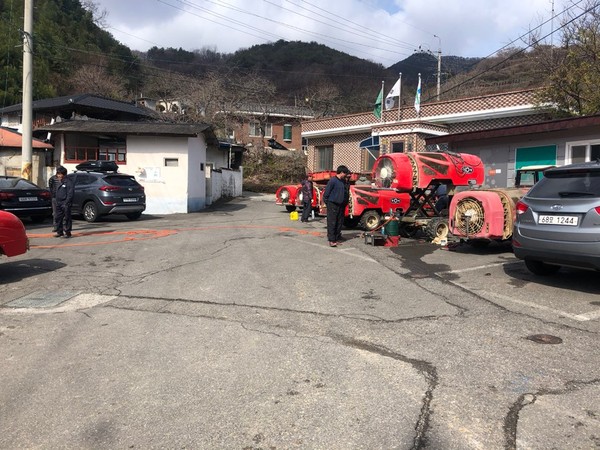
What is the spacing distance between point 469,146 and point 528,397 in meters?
14.8

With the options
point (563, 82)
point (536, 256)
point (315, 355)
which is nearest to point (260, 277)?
point (315, 355)

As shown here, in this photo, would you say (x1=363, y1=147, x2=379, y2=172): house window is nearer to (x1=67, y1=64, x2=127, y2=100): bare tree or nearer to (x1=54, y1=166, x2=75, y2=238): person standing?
(x1=54, y1=166, x2=75, y2=238): person standing

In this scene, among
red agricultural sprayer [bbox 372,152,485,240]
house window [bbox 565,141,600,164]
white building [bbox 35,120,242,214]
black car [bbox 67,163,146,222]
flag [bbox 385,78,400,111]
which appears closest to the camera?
red agricultural sprayer [bbox 372,152,485,240]

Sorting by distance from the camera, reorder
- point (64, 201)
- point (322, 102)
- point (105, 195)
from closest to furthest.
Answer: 1. point (64, 201)
2. point (105, 195)
3. point (322, 102)

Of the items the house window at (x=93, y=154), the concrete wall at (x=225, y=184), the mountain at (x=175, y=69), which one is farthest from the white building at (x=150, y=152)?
the mountain at (x=175, y=69)

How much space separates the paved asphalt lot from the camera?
3.12m

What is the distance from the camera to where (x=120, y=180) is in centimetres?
1648

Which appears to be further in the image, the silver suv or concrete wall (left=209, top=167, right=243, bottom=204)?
concrete wall (left=209, top=167, right=243, bottom=204)

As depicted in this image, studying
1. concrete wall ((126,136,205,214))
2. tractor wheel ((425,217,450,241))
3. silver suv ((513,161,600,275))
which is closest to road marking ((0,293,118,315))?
silver suv ((513,161,600,275))

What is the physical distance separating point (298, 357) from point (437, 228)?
812 centimetres

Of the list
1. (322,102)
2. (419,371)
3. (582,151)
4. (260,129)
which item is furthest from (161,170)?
(322,102)

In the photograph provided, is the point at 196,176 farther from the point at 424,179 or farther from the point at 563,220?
the point at 563,220

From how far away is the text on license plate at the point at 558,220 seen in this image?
620 cm

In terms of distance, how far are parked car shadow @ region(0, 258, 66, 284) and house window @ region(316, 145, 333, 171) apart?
23423 millimetres
